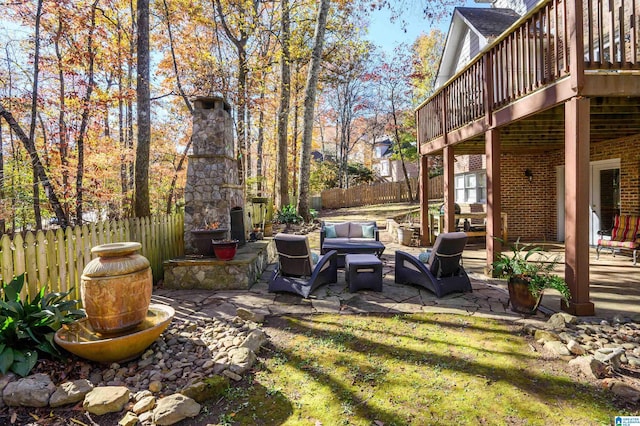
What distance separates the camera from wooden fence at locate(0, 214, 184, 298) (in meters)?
3.67

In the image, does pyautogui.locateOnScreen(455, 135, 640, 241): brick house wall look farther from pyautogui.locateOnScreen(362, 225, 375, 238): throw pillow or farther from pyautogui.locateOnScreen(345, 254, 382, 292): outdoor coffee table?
pyautogui.locateOnScreen(345, 254, 382, 292): outdoor coffee table

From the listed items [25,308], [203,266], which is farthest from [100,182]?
[25,308]

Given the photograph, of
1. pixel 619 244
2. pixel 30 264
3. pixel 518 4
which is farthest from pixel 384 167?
pixel 30 264

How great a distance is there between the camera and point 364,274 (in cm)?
539

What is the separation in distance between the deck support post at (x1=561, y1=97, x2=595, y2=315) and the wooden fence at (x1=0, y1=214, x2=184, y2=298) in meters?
6.22

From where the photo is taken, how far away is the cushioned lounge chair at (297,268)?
522 cm

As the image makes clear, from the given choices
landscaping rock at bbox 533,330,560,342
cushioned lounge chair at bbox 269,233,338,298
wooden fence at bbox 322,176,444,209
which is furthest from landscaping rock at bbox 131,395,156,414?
wooden fence at bbox 322,176,444,209

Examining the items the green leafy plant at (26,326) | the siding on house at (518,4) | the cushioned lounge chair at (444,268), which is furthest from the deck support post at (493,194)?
the siding on house at (518,4)

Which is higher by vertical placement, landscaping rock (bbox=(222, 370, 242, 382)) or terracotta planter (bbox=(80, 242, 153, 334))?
terracotta planter (bbox=(80, 242, 153, 334))

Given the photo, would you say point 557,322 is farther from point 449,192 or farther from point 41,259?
point 41,259

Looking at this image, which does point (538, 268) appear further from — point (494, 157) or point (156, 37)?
point (156, 37)

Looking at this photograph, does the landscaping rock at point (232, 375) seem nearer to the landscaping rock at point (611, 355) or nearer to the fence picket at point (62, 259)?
the fence picket at point (62, 259)

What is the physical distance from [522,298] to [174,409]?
13.7 ft

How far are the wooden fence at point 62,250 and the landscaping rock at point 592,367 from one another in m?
5.59
